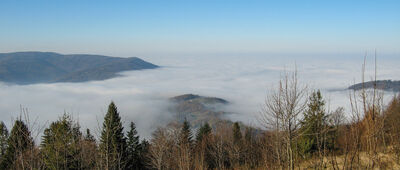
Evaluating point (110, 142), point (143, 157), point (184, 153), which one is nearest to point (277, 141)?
point (184, 153)

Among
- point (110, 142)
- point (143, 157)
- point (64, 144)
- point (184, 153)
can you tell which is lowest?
point (143, 157)

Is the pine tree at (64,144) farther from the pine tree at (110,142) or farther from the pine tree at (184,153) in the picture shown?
the pine tree at (184,153)

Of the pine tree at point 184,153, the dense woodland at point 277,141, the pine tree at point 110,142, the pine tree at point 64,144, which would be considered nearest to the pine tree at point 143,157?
the dense woodland at point 277,141

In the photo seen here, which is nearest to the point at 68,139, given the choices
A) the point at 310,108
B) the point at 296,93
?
the point at 296,93

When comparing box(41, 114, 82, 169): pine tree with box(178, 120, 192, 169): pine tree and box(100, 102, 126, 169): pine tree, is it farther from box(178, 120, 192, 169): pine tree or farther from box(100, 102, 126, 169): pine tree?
box(178, 120, 192, 169): pine tree

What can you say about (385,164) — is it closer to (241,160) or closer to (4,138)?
(241,160)

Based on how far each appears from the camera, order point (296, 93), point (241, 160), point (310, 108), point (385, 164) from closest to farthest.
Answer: point (385, 164) → point (296, 93) → point (310, 108) → point (241, 160)

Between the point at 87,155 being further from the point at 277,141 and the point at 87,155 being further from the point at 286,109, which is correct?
the point at 286,109

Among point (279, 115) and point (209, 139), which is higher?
point (279, 115)
